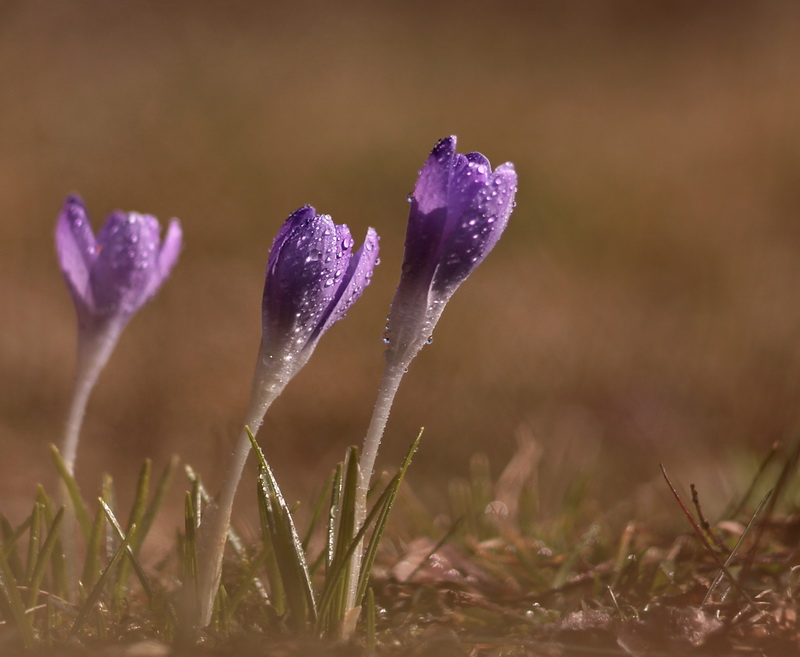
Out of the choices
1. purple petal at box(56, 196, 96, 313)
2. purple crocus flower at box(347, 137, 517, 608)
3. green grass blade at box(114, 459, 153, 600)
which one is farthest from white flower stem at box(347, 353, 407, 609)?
purple petal at box(56, 196, 96, 313)

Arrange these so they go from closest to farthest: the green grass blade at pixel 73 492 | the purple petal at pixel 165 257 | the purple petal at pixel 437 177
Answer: the purple petal at pixel 437 177
the green grass blade at pixel 73 492
the purple petal at pixel 165 257

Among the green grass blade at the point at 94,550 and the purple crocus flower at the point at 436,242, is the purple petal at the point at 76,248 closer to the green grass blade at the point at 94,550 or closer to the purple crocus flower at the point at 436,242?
the green grass blade at the point at 94,550

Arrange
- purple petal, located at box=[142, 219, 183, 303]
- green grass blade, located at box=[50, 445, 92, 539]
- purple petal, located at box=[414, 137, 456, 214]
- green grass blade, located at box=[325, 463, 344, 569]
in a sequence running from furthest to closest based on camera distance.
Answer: purple petal, located at box=[142, 219, 183, 303] → green grass blade, located at box=[50, 445, 92, 539] → green grass blade, located at box=[325, 463, 344, 569] → purple petal, located at box=[414, 137, 456, 214]

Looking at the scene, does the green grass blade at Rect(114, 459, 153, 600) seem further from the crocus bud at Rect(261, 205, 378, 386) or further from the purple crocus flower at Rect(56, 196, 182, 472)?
the crocus bud at Rect(261, 205, 378, 386)

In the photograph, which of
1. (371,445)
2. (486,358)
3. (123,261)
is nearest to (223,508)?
(371,445)

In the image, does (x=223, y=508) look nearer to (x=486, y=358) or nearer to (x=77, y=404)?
(x=77, y=404)

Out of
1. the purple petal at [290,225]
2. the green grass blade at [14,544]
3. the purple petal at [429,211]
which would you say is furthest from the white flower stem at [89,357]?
the purple petal at [429,211]

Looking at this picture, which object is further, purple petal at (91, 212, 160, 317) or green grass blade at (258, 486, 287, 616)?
purple petal at (91, 212, 160, 317)
